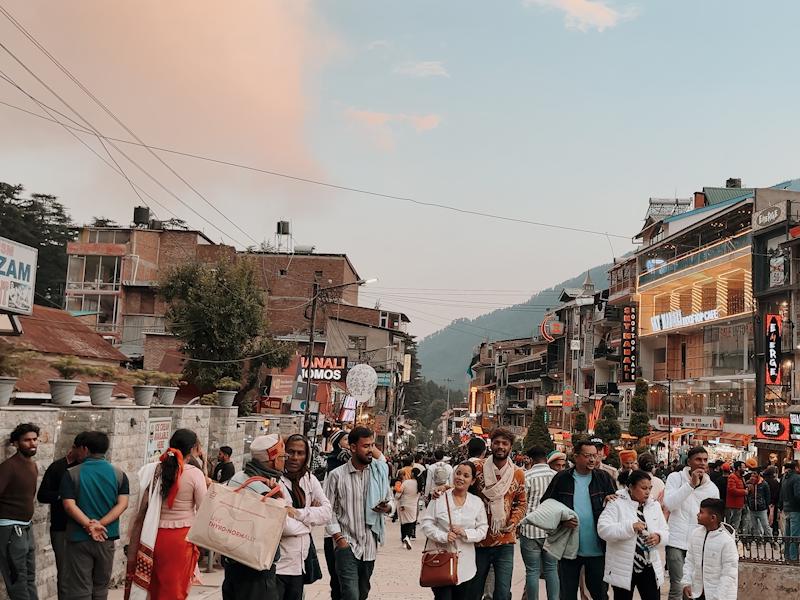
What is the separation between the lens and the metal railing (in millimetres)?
12695

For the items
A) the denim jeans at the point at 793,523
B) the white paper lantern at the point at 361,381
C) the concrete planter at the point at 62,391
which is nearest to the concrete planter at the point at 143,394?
the concrete planter at the point at 62,391

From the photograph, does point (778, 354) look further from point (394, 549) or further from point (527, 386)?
point (527, 386)

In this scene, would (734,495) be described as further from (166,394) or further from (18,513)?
(18,513)

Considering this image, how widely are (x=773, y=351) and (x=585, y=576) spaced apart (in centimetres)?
3368

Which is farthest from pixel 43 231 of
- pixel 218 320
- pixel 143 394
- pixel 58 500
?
pixel 58 500

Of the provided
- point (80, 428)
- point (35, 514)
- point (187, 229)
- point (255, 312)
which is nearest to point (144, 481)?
point (35, 514)

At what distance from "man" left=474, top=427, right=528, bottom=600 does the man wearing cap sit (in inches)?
80.1

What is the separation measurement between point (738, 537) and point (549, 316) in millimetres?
71558

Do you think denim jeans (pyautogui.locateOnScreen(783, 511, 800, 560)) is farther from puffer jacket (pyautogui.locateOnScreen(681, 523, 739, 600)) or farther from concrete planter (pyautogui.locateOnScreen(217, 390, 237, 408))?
concrete planter (pyautogui.locateOnScreen(217, 390, 237, 408))

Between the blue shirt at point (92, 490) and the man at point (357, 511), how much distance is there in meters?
1.81

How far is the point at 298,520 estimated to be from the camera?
21.0 feet

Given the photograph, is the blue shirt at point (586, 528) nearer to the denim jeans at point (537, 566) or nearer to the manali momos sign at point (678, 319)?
the denim jeans at point (537, 566)

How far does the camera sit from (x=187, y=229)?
5525cm

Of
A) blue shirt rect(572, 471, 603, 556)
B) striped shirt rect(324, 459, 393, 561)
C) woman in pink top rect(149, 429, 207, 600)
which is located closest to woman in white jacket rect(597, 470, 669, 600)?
blue shirt rect(572, 471, 603, 556)
